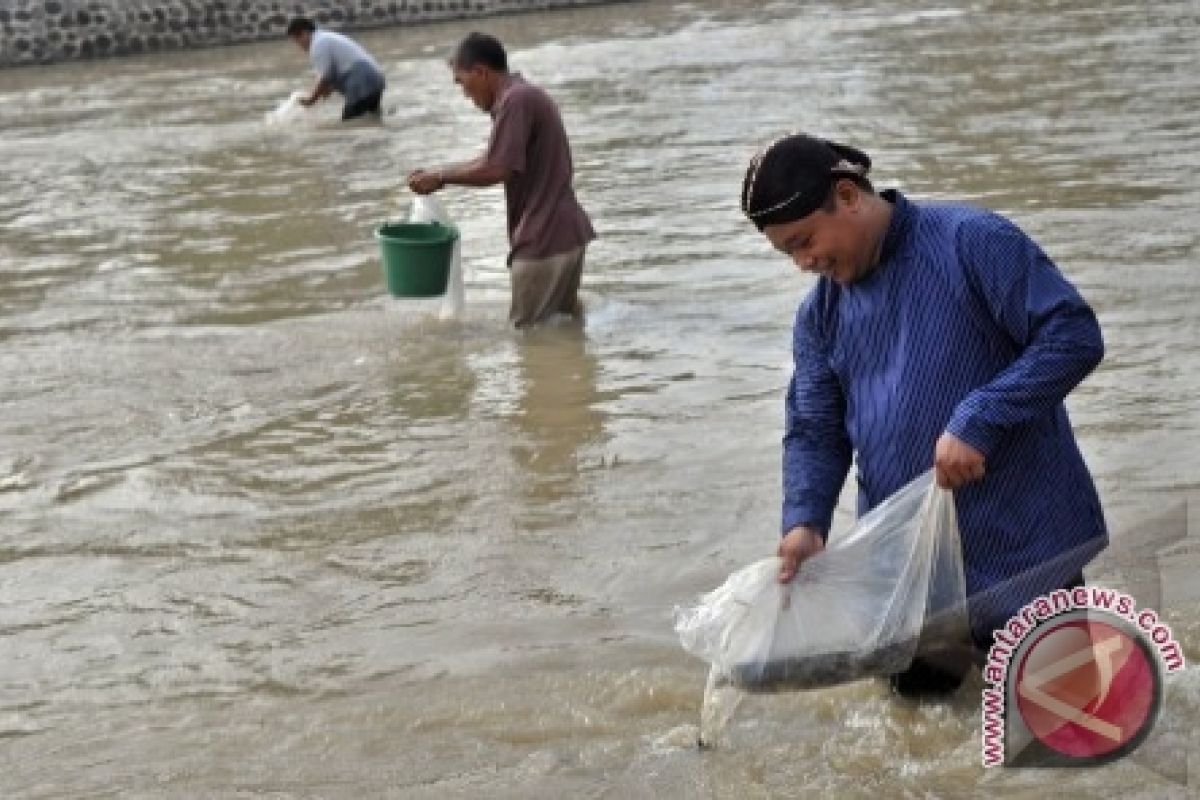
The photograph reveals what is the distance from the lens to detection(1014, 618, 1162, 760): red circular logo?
10.6 feet

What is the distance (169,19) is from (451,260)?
17573 mm

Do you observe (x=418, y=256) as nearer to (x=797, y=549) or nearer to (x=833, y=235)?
(x=797, y=549)

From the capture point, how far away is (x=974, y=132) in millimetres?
12594

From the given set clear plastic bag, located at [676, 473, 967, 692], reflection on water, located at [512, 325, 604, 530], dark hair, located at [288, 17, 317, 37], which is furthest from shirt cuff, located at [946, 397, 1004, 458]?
dark hair, located at [288, 17, 317, 37]

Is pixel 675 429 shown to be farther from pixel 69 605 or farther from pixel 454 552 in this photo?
pixel 69 605

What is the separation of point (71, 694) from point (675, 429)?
8.62ft

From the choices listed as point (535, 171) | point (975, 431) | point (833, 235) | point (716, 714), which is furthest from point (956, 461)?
point (535, 171)

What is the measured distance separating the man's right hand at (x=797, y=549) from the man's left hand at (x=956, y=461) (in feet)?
1.29

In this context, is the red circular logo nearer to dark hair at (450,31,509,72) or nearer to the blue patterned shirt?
the blue patterned shirt

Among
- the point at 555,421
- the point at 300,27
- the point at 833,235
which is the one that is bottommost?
the point at 555,421

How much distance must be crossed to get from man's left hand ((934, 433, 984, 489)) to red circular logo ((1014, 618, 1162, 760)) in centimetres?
36

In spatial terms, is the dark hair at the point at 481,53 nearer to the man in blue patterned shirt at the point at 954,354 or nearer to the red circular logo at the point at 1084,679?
the man in blue patterned shirt at the point at 954,354

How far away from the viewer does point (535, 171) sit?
7.70 meters

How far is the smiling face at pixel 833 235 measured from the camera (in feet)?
10.3
